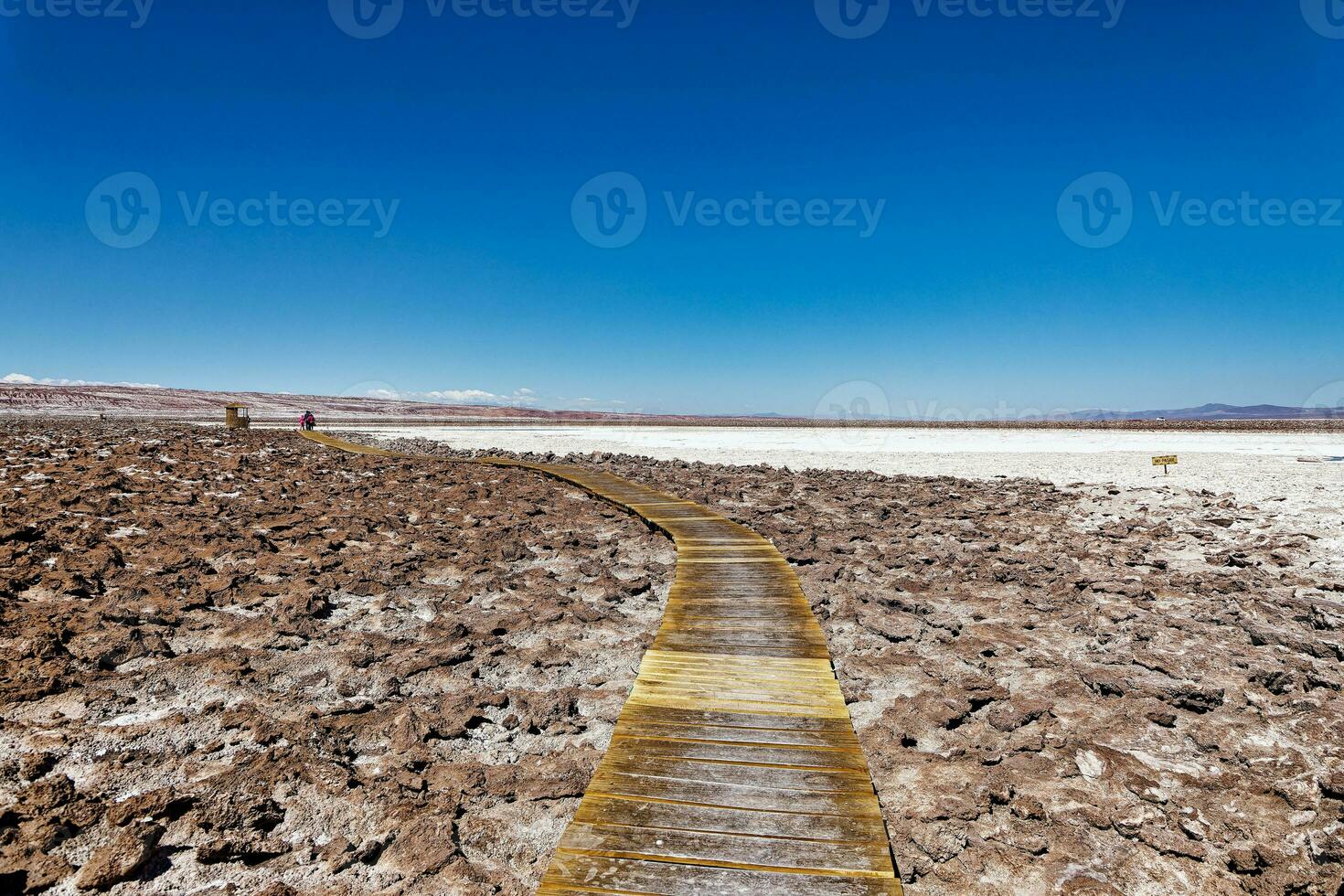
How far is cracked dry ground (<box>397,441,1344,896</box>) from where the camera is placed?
12.0 ft

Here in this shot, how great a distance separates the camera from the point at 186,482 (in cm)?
1341

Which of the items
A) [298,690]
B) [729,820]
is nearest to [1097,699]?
[729,820]

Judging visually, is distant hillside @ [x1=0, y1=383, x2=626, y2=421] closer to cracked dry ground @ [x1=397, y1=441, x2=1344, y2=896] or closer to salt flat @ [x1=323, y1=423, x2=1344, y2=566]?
salt flat @ [x1=323, y1=423, x2=1344, y2=566]

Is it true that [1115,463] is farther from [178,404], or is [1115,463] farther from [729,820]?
[178,404]

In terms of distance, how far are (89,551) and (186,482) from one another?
19.0 ft

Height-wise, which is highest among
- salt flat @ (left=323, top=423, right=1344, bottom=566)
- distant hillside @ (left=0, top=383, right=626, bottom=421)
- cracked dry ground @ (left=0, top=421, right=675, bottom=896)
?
distant hillside @ (left=0, top=383, right=626, bottom=421)

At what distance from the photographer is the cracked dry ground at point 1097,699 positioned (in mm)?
3662

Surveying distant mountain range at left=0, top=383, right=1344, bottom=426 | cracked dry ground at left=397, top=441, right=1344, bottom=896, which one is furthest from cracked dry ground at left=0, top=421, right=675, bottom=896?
distant mountain range at left=0, top=383, right=1344, bottom=426

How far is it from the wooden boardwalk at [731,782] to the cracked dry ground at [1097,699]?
0.45 m

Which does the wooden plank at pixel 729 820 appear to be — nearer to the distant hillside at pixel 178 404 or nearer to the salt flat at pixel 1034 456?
the salt flat at pixel 1034 456

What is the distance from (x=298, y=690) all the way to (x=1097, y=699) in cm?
719

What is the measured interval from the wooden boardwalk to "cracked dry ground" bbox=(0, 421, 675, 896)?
479 millimetres

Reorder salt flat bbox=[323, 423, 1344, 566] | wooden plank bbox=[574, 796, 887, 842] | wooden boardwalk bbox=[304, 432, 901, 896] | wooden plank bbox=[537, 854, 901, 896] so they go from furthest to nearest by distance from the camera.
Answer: salt flat bbox=[323, 423, 1344, 566] < wooden plank bbox=[574, 796, 887, 842] < wooden boardwalk bbox=[304, 432, 901, 896] < wooden plank bbox=[537, 854, 901, 896]

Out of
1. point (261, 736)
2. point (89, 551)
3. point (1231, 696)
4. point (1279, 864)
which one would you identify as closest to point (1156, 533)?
point (1231, 696)
